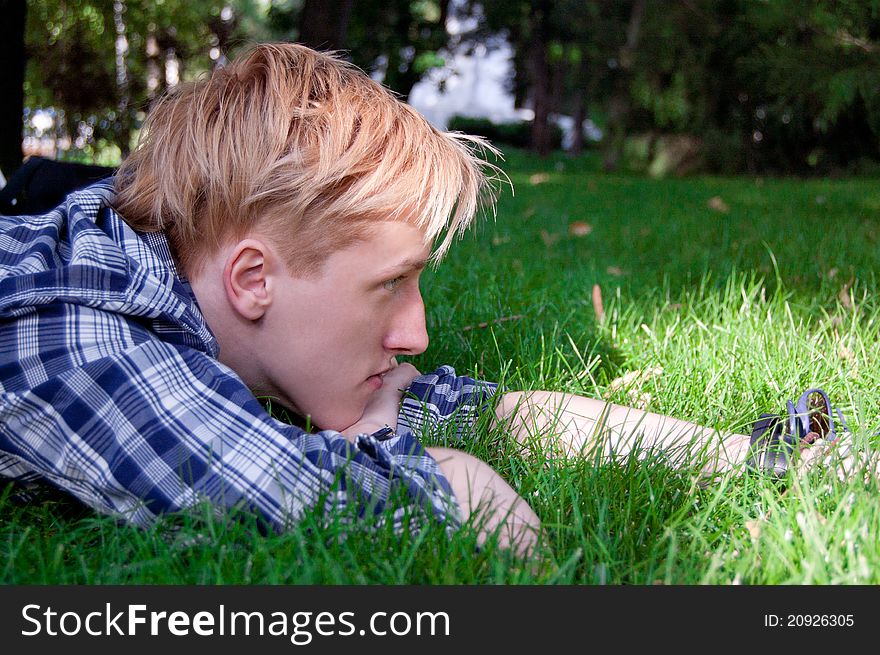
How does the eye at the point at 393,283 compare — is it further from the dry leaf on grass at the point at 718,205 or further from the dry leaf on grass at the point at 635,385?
the dry leaf on grass at the point at 718,205

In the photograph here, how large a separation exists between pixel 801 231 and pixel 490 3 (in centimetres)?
1345

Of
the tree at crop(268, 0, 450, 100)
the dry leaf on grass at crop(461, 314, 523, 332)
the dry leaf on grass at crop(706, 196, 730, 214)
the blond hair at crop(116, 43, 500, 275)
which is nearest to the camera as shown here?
the blond hair at crop(116, 43, 500, 275)

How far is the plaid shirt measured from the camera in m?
1.33

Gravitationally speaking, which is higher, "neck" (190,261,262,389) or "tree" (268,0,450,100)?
"tree" (268,0,450,100)

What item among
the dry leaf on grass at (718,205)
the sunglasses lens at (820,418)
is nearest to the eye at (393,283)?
the sunglasses lens at (820,418)

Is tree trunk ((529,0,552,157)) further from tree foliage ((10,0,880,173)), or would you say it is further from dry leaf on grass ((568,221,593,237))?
dry leaf on grass ((568,221,593,237))

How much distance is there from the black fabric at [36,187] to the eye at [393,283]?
1.08m

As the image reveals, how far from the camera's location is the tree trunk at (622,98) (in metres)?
11.2

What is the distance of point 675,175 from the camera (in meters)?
11.6

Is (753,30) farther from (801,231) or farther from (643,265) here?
(643,265)

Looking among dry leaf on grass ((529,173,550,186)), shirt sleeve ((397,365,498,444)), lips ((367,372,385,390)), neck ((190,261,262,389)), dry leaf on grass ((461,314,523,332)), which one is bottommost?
dry leaf on grass ((529,173,550,186))

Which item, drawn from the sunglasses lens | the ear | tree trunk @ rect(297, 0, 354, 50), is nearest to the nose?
the ear

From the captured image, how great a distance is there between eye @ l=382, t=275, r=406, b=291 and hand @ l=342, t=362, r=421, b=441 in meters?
0.31

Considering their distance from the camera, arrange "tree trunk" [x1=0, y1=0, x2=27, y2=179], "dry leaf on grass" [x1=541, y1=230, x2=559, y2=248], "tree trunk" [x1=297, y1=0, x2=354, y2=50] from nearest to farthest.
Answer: "tree trunk" [x1=0, y1=0, x2=27, y2=179] < "dry leaf on grass" [x1=541, y1=230, x2=559, y2=248] < "tree trunk" [x1=297, y1=0, x2=354, y2=50]
